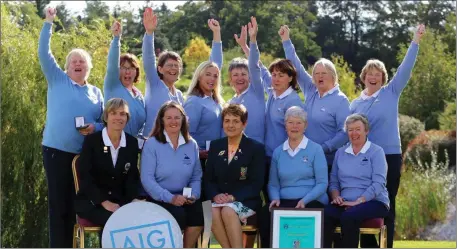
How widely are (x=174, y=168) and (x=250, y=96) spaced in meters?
1.02

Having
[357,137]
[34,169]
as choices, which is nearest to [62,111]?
[357,137]

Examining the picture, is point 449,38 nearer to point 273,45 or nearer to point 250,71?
point 273,45

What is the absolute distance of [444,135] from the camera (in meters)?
20.8

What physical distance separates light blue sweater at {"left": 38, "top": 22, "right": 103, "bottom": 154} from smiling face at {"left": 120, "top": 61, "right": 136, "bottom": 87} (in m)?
0.34

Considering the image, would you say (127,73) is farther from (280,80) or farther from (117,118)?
(280,80)

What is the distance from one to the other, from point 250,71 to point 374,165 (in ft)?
4.44

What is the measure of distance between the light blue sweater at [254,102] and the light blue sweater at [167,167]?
2.23ft

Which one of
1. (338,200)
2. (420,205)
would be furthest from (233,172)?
(420,205)

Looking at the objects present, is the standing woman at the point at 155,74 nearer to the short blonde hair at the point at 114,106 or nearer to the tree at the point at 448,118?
the short blonde hair at the point at 114,106

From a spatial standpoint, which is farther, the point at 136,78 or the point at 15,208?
the point at 15,208

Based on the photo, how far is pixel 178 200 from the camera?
21.4ft

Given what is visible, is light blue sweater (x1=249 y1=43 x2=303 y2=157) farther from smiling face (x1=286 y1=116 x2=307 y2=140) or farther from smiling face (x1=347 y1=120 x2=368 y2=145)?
smiling face (x1=347 y1=120 x2=368 y2=145)

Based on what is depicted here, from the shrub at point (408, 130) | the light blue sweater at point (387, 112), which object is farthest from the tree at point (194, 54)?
the light blue sweater at point (387, 112)

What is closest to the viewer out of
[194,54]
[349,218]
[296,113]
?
[349,218]
